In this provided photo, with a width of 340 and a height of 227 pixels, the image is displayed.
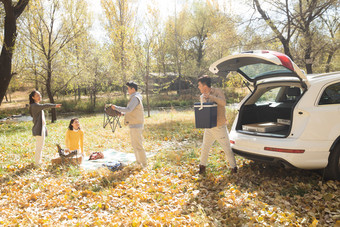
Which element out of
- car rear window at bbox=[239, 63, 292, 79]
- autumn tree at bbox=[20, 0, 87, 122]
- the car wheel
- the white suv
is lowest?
the car wheel

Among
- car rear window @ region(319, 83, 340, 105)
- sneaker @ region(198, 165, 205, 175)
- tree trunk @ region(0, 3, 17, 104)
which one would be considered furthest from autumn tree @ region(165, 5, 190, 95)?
car rear window @ region(319, 83, 340, 105)

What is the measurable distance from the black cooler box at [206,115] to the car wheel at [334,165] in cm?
202

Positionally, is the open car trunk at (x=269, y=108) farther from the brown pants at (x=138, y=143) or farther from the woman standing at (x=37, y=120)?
the woman standing at (x=37, y=120)

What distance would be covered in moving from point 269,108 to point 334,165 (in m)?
1.91

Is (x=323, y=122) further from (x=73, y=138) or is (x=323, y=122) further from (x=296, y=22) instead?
(x=296, y=22)

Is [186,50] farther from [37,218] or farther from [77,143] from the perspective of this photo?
[37,218]

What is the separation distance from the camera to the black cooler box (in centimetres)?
457

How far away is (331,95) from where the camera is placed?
414 cm

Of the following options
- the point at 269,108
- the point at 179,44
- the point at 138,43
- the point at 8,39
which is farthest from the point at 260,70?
the point at 179,44

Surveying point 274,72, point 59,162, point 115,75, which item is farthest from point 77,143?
point 115,75

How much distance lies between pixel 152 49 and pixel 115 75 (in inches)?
377

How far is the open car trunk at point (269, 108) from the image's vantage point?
5.13 metres

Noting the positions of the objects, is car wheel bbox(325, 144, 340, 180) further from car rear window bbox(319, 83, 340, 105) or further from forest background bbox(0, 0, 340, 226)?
car rear window bbox(319, 83, 340, 105)

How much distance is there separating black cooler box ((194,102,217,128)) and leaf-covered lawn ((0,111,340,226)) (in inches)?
47.8
